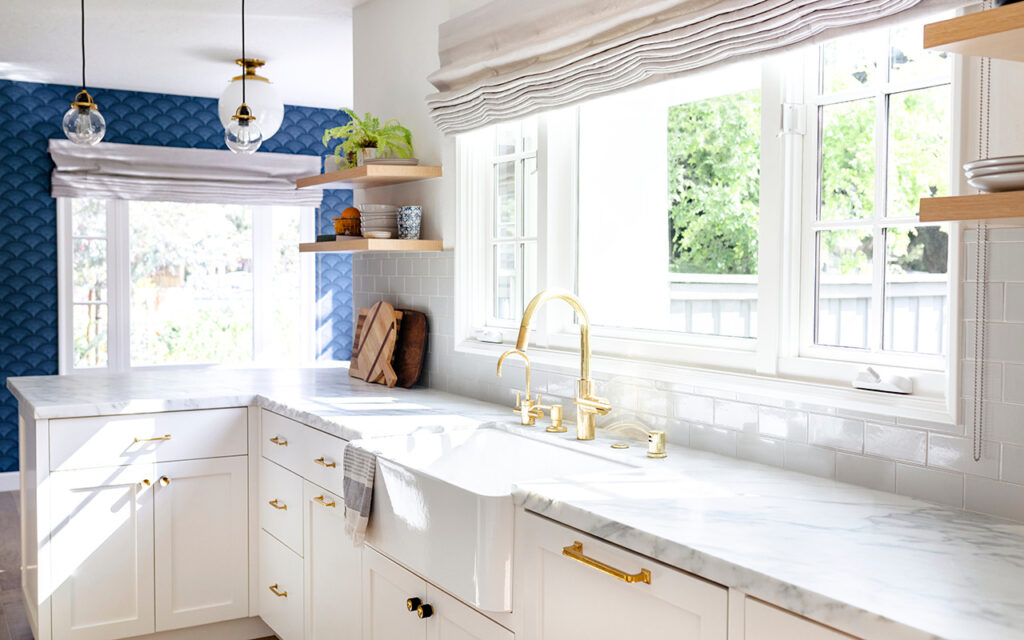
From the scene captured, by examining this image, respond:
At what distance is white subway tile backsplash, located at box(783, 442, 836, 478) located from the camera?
201cm

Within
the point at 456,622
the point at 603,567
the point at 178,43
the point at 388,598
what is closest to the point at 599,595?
the point at 603,567

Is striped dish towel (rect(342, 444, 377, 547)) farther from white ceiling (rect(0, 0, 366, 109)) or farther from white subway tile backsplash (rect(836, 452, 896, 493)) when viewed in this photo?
white ceiling (rect(0, 0, 366, 109))

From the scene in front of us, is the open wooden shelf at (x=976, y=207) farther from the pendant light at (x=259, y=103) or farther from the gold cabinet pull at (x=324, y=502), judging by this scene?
the pendant light at (x=259, y=103)

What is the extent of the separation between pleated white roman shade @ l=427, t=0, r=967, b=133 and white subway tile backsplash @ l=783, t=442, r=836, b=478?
Answer: 899 millimetres

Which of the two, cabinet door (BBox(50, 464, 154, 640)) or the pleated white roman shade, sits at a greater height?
the pleated white roman shade

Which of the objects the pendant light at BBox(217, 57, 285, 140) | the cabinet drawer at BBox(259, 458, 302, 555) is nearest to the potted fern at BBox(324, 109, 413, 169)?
the pendant light at BBox(217, 57, 285, 140)

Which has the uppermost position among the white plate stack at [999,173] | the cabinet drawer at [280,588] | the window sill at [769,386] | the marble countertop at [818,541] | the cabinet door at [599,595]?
the white plate stack at [999,173]

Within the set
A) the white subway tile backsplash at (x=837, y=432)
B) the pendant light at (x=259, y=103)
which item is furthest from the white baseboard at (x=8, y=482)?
the white subway tile backsplash at (x=837, y=432)

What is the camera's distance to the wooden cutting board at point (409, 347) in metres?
3.67

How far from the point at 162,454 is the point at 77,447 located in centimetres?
29

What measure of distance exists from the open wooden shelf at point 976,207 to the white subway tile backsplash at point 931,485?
0.62 metres

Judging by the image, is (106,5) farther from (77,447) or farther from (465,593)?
(465,593)

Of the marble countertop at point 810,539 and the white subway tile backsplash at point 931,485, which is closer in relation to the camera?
the marble countertop at point 810,539

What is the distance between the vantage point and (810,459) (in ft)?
6.75
